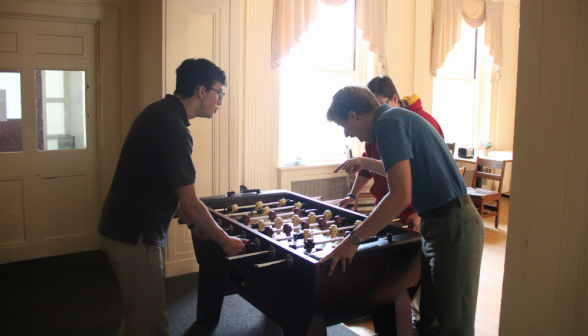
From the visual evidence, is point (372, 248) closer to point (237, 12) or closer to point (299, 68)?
point (237, 12)

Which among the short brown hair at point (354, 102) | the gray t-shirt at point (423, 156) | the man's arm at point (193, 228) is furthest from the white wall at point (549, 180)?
the man's arm at point (193, 228)

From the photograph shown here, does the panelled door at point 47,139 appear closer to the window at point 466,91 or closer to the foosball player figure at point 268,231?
the foosball player figure at point 268,231

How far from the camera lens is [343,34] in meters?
5.26

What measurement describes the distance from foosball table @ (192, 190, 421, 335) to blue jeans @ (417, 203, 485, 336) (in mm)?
186

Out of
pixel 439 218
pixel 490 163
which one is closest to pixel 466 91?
pixel 490 163

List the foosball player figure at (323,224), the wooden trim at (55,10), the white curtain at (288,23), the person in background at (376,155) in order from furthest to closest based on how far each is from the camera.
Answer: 1. the white curtain at (288,23)
2. the wooden trim at (55,10)
3. the person in background at (376,155)
4. the foosball player figure at (323,224)

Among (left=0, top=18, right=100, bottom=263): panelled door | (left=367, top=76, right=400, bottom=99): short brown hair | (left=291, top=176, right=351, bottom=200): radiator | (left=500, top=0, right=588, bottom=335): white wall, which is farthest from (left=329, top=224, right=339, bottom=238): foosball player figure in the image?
(left=0, top=18, right=100, bottom=263): panelled door

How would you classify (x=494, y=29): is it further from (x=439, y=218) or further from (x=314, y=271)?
(x=314, y=271)

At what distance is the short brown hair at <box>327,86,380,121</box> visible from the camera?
1.88m

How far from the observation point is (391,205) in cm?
166

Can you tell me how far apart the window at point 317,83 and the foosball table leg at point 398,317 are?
279 cm

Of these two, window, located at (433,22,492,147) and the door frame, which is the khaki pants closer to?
the door frame

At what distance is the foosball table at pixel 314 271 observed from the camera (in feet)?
Result: 5.60

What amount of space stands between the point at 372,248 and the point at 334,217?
2.25ft
